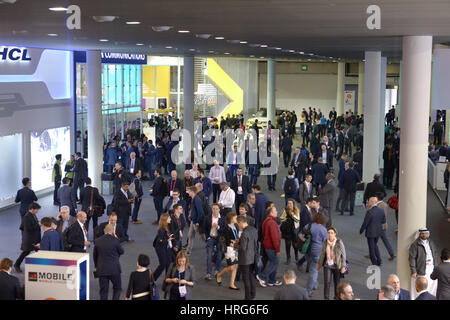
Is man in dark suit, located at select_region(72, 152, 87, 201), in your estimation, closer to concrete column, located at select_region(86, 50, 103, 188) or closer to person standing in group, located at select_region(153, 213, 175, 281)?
concrete column, located at select_region(86, 50, 103, 188)

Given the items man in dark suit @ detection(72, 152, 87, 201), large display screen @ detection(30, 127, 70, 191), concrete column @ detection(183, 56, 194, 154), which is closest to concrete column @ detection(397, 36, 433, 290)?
man in dark suit @ detection(72, 152, 87, 201)

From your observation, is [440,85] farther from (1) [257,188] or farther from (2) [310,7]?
(2) [310,7]

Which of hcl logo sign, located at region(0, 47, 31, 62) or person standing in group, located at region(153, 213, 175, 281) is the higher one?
hcl logo sign, located at region(0, 47, 31, 62)

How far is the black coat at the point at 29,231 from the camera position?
11.9 m

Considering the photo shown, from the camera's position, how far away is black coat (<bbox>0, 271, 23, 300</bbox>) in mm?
8273

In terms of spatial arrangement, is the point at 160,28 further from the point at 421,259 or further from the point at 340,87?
the point at 340,87

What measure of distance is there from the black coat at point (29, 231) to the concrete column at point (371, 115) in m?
10.6

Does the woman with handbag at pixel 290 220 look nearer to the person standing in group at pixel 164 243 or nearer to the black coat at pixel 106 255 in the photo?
the person standing in group at pixel 164 243

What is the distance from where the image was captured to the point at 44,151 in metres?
20.6

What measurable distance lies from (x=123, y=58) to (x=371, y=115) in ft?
30.2

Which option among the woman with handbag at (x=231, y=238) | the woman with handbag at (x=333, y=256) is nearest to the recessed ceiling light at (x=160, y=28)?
the woman with handbag at (x=231, y=238)

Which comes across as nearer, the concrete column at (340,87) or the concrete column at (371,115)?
the concrete column at (371,115)

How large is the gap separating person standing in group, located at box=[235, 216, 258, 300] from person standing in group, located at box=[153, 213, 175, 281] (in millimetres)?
1097

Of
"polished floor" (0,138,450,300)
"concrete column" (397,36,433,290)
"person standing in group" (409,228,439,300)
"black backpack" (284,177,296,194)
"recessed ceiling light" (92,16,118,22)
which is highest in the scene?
"recessed ceiling light" (92,16,118,22)
